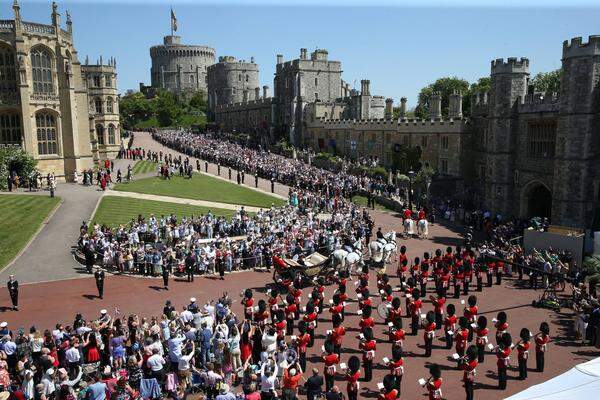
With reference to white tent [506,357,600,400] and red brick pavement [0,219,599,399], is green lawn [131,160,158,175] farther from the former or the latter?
white tent [506,357,600,400]

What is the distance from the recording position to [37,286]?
68.8ft

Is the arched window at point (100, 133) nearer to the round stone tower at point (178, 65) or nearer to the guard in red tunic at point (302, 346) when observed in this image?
the guard in red tunic at point (302, 346)

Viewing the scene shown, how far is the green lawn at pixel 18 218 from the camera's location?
2467 centimetres

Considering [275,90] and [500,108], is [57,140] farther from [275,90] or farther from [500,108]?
[275,90]

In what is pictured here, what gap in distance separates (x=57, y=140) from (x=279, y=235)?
26.0 metres

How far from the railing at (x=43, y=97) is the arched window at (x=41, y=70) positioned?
30 centimetres

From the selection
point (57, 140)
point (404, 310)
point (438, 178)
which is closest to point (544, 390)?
point (404, 310)

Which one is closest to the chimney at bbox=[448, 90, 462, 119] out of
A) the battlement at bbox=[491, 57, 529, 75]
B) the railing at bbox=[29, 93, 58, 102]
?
the battlement at bbox=[491, 57, 529, 75]

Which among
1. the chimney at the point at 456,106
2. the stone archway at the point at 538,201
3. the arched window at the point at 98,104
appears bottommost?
the stone archway at the point at 538,201

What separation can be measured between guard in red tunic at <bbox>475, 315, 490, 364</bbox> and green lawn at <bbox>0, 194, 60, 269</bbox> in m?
20.1

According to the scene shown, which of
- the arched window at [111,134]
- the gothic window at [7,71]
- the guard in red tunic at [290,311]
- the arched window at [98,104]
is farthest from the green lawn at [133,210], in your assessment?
the arched window at [98,104]

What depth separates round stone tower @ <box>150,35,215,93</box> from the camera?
13025cm

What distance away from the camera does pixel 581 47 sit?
3048 cm

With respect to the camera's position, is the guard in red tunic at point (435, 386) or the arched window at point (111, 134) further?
the arched window at point (111, 134)
